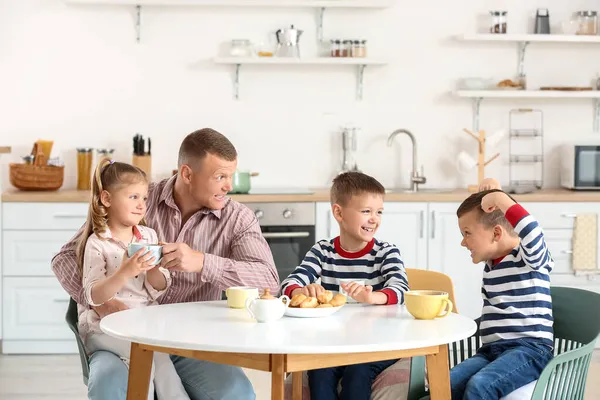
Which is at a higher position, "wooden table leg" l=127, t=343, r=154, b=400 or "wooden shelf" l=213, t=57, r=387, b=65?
"wooden shelf" l=213, t=57, r=387, b=65

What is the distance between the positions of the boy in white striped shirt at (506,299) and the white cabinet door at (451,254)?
2015 mm

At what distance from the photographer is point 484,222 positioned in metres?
2.57

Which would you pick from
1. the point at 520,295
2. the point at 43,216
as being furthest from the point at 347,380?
the point at 43,216

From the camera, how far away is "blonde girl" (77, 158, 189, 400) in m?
2.46

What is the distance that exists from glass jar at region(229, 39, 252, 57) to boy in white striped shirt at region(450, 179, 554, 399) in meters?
2.55

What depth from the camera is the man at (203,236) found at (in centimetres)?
255

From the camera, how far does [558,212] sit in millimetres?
4680

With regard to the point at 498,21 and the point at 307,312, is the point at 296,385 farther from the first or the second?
the point at 498,21

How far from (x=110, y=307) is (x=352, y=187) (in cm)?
74

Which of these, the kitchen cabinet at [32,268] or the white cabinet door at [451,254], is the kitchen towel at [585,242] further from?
the kitchen cabinet at [32,268]

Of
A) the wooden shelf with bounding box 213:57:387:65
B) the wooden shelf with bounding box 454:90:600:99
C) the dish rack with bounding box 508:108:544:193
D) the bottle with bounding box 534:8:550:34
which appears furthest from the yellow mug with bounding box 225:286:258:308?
the bottle with bounding box 534:8:550:34

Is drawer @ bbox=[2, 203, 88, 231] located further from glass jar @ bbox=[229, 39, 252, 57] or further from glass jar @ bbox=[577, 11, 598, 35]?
glass jar @ bbox=[577, 11, 598, 35]

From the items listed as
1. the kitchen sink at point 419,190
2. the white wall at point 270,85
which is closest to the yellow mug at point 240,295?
the kitchen sink at point 419,190

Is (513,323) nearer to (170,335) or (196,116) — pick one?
(170,335)
